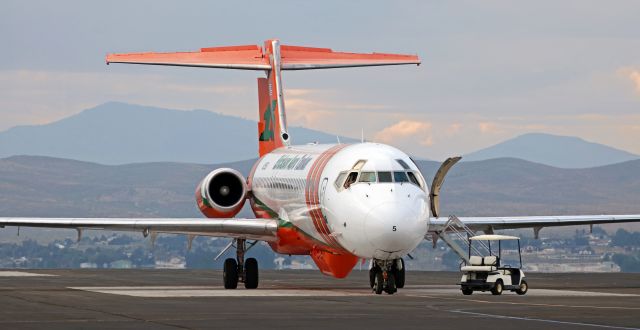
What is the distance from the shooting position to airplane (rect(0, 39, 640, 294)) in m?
34.7

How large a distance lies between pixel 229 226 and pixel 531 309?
13.3 meters

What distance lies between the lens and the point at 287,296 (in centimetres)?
3547

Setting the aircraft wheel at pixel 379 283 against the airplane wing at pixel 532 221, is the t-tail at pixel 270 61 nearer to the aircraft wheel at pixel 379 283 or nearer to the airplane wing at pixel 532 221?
the airplane wing at pixel 532 221

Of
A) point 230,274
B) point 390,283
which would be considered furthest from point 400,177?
point 230,274

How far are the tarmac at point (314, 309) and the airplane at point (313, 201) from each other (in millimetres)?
1240

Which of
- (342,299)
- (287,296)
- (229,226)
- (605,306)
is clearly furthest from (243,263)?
(605,306)

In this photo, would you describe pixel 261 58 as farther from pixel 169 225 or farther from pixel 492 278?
pixel 492 278

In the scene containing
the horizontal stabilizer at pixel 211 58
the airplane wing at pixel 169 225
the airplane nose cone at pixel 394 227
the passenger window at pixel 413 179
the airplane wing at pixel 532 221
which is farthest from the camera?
the horizontal stabilizer at pixel 211 58

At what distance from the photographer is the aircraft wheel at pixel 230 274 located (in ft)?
137

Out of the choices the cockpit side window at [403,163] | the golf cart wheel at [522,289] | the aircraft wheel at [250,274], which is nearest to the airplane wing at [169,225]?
the aircraft wheel at [250,274]

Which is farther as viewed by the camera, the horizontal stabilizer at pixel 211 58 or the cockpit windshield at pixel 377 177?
the horizontal stabilizer at pixel 211 58

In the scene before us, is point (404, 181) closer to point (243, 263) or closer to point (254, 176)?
point (243, 263)

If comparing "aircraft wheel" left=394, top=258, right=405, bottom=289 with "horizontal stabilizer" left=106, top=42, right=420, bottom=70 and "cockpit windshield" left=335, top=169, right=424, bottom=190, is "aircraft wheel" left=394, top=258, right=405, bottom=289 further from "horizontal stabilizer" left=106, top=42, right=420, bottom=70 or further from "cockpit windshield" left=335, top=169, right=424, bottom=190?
"horizontal stabilizer" left=106, top=42, right=420, bottom=70

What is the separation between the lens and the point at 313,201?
38.4m
